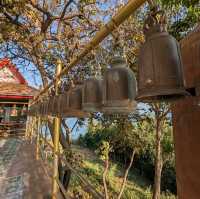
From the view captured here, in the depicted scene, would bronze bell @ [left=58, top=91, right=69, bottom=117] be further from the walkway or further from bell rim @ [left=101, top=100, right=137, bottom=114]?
the walkway

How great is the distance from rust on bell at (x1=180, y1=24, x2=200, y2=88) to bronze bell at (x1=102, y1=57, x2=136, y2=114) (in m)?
0.22

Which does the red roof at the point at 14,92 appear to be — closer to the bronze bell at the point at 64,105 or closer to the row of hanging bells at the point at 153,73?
the bronze bell at the point at 64,105

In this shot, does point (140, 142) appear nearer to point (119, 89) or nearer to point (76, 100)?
point (76, 100)

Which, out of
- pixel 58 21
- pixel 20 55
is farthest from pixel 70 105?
pixel 20 55

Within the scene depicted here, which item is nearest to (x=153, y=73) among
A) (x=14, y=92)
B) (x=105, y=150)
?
(x=105, y=150)

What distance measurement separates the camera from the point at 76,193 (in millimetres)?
6285

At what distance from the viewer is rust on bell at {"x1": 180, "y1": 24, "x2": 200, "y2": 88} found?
90 cm

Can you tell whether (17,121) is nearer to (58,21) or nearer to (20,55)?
(20,55)

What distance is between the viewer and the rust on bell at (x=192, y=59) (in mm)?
901

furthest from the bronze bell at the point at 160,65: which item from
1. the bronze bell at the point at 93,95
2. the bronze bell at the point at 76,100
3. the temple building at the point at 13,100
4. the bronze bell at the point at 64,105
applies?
the temple building at the point at 13,100

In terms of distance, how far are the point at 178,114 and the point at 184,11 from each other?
161 inches

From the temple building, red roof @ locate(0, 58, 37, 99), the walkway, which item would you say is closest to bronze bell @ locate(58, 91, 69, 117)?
the walkway

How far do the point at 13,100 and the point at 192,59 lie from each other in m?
14.0

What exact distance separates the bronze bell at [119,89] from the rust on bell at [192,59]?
22cm
